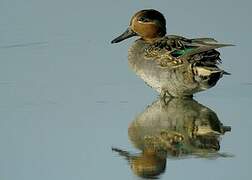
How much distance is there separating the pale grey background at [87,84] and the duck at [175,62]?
5.7 inches

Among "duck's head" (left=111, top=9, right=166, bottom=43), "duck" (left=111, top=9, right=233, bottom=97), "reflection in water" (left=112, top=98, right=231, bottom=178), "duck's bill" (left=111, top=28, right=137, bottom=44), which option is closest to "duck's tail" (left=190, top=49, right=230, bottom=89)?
"duck" (left=111, top=9, right=233, bottom=97)

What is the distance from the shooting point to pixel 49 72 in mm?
9336

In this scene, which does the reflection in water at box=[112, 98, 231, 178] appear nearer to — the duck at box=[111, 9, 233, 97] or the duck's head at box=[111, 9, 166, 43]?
the duck at box=[111, 9, 233, 97]

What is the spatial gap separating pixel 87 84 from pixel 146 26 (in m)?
1.11

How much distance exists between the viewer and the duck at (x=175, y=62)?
891 cm

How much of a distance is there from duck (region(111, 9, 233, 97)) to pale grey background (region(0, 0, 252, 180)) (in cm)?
14

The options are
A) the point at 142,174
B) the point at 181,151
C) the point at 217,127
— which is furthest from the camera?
the point at 217,127

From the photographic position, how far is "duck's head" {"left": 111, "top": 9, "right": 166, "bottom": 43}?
32.1 ft

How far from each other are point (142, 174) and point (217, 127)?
1.32 m

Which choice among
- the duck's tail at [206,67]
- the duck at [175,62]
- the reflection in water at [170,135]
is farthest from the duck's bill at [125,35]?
the reflection in water at [170,135]

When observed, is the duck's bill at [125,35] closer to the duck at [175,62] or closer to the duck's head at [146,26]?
the duck's head at [146,26]

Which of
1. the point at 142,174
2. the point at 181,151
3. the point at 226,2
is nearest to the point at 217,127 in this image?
the point at 181,151

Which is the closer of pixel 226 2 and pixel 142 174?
pixel 142 174

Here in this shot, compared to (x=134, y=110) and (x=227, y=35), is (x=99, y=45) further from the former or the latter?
(x=134, y=110)
